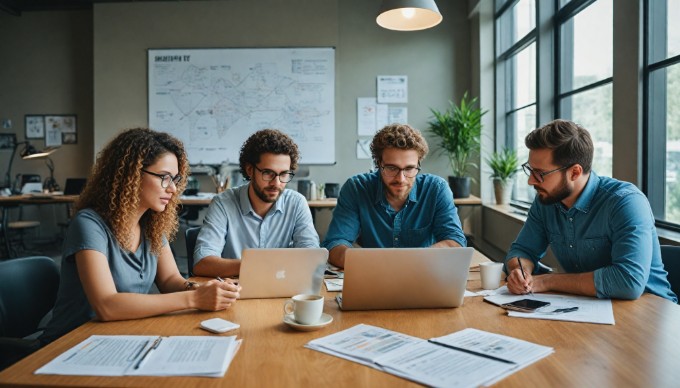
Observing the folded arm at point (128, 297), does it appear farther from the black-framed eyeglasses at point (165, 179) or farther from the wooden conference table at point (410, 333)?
the black-framed eyeglasses at point (165, 179)

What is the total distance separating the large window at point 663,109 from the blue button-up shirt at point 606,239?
1.11m

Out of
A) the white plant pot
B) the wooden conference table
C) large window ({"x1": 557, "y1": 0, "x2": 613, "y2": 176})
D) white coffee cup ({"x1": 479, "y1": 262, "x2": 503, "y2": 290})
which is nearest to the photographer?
the wooden conference table

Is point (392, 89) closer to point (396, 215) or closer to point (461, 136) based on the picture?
point (461, 136)

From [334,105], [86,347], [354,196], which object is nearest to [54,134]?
[334,105]

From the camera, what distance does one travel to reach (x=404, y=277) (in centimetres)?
137

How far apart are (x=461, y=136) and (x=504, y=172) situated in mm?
730

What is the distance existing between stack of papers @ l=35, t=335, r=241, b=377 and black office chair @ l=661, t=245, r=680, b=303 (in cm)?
145

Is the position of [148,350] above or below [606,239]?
below

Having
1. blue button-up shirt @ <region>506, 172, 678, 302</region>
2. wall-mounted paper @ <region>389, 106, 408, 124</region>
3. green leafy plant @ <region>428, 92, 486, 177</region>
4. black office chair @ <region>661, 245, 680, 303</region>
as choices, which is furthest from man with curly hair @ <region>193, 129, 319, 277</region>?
wall-mounted paper @ <region>389, 106, 408, 124</region>

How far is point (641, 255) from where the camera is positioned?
59.0 inches

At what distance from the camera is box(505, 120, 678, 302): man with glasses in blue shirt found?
4.92ft

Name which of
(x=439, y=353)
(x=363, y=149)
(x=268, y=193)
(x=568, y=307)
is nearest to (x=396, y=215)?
(x=268, y=193)

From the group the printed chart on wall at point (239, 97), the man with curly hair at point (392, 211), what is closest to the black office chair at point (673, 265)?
the man with curly hair at point (392, 211)

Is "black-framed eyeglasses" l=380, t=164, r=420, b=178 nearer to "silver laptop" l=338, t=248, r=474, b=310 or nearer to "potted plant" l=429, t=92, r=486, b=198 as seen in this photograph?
"silver laptop" l=338, t=248, r=474, b=310
